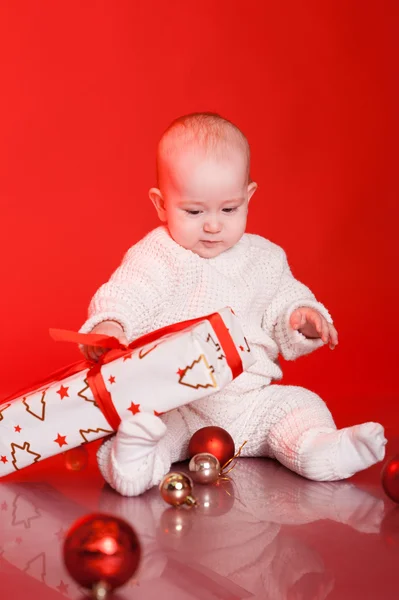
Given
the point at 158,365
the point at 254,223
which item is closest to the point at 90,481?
the point at 158,365

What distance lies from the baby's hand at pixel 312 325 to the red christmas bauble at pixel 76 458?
0.49 m

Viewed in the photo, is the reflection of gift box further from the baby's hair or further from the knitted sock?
the baby's hair

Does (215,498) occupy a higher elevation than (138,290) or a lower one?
lower

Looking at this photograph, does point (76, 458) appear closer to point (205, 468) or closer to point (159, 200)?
point (205, 468)

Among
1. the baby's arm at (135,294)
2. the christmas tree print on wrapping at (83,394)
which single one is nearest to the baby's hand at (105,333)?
the baby's arm at (135,294)

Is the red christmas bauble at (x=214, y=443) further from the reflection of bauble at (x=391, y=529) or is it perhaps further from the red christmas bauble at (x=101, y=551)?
the red christmas bauble at (x=101, y=551)

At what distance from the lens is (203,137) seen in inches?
73.6

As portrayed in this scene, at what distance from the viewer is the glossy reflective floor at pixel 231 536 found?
4.02ft

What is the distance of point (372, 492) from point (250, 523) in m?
0.28

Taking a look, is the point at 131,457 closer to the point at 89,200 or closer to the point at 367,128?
the point at 89,200

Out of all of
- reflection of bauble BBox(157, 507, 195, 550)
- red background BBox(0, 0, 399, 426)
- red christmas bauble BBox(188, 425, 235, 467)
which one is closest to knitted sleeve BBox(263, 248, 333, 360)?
red christmas bauble BBox(188, 425, 235, 467)

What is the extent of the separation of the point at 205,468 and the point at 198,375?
7.5 inches

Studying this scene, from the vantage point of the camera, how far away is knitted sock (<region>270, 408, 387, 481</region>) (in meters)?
1.66

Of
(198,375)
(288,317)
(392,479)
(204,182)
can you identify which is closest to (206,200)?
(204,182)
